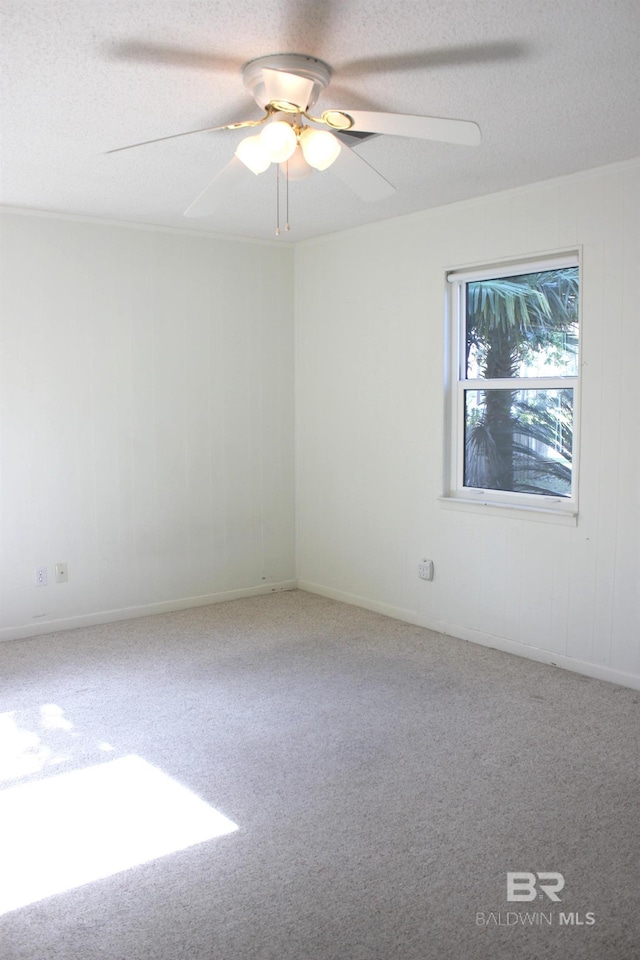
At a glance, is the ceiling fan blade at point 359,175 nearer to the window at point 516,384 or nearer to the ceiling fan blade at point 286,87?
the ceiling fan blade at point 286,87

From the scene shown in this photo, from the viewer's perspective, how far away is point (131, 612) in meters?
4.81

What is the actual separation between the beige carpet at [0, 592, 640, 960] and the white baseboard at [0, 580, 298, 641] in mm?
372

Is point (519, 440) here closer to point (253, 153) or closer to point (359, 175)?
point (359, 175)

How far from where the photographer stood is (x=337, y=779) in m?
2.79

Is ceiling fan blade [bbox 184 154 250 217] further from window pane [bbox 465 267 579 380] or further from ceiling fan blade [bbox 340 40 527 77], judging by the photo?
window pane [bbox 465 267 579 380]

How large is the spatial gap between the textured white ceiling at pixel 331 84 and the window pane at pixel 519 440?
1054 mm

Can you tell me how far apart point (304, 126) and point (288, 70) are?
161 millimetres

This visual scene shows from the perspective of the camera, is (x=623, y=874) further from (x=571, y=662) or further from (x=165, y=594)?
(x=165, y=594)

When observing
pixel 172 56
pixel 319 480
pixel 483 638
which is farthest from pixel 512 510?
pixel 172 56

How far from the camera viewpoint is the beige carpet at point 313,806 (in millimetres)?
2027

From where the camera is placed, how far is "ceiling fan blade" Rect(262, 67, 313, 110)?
2.23m

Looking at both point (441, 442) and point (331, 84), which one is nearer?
point (331, 84)

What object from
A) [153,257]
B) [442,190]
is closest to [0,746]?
[153,257]

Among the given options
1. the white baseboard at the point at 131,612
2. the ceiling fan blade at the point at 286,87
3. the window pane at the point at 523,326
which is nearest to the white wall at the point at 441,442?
the window pane at the point at 523,326
